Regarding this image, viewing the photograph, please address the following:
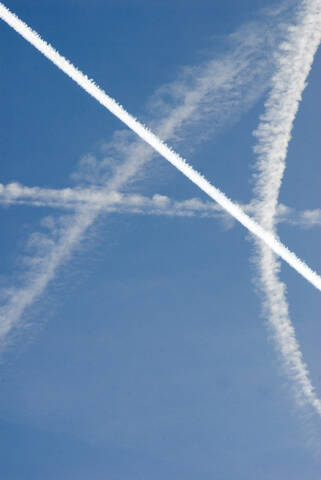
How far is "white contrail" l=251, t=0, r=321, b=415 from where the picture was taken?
51.3 inches

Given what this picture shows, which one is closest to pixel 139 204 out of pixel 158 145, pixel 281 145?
pixel 158 145

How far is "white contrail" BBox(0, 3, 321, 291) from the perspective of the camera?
4.20 ft

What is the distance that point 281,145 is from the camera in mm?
1316

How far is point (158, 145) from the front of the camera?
1.31 metres

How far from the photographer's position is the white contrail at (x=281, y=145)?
130 centimetres

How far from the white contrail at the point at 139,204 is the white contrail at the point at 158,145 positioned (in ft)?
0.12

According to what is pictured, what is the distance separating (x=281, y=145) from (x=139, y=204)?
1.58ft

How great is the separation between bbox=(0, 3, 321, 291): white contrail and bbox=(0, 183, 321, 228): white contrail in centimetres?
4

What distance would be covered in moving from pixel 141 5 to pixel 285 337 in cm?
113

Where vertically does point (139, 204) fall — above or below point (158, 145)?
below

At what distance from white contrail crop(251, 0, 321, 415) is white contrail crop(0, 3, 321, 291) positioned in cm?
4

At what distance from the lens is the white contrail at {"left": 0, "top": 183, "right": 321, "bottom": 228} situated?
1.30 m

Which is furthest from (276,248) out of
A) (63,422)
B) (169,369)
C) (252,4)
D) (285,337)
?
(63,422)

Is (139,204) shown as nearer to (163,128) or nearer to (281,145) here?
(163,128)
